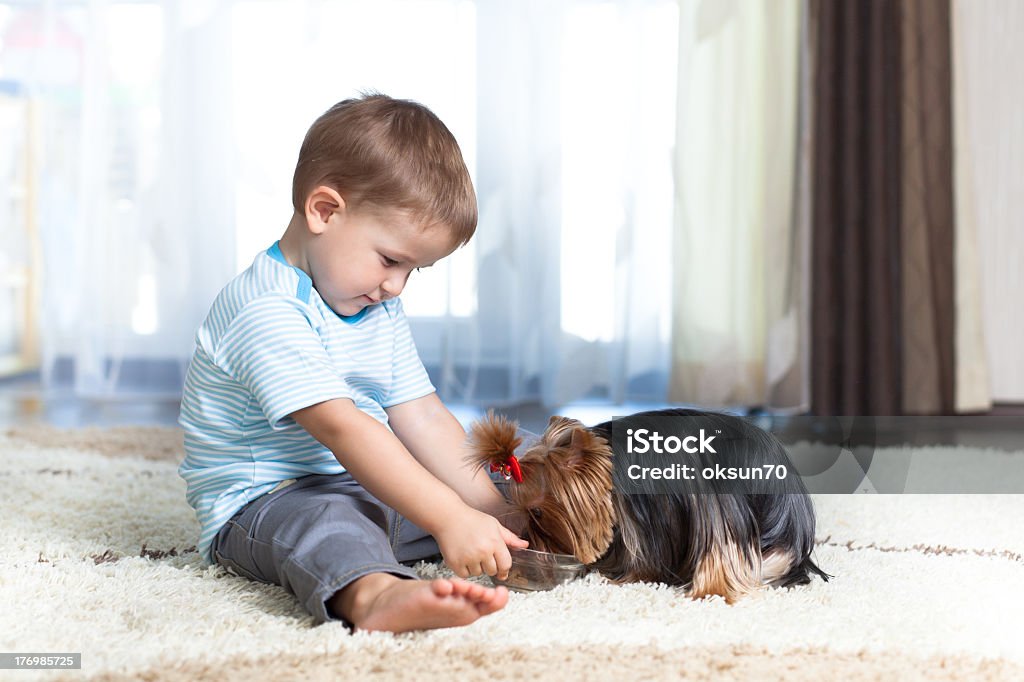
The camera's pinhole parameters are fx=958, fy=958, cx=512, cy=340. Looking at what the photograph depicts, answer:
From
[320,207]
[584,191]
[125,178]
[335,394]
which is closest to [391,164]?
[320,207]

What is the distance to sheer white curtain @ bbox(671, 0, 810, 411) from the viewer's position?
255cm

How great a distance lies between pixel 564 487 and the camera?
0.94 m

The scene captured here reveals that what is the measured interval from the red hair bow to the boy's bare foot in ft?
0.62

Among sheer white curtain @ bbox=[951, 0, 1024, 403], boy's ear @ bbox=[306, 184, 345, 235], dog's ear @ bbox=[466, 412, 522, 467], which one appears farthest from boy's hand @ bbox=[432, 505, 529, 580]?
sheer white curtain @ bbox=[951, 0, 1024, 403]

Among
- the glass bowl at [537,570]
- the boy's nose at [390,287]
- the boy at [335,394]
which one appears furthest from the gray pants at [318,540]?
the boy's nose at [390,287]

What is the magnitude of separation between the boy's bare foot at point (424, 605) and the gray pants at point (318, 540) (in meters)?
0.04

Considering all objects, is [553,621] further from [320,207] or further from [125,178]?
[125,178]

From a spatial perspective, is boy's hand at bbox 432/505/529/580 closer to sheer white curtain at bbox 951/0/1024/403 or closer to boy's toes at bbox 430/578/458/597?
boy's toes at bbox 430/578/458/597

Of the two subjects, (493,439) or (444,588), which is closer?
(444,588)

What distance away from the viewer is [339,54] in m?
2.70

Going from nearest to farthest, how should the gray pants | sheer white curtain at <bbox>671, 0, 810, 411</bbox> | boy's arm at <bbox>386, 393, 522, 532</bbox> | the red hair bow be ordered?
the gray pants → the red hair bow → boy's arm at <bbox>386, 393, 522, 532</bbox> → sheer white curtain at <bbox>671, 0, 810, 411</bbox>

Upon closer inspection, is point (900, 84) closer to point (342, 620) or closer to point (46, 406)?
point (342, 620)

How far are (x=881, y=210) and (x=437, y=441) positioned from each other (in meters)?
1.72

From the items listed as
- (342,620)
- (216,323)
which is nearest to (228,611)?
(342,620)
